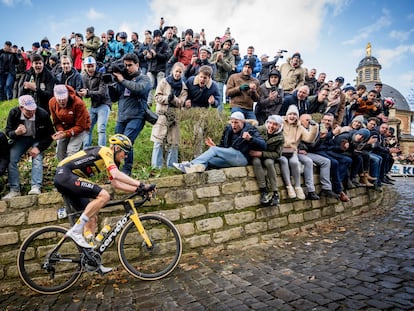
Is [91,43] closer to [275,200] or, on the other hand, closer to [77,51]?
[77,51]

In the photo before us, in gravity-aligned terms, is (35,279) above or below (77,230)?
below

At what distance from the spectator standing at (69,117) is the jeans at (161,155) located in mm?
1408

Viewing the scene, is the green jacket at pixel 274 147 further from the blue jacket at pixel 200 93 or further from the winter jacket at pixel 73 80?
the winter jacket at pixel 73 80

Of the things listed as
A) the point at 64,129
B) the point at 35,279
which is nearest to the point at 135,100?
the point at 64,129

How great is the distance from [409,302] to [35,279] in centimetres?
493

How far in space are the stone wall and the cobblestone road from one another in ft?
1.07

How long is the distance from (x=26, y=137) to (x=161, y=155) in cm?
245

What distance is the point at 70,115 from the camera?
5277 mm

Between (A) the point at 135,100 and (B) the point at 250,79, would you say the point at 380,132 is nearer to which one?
(B) the point at 250,79

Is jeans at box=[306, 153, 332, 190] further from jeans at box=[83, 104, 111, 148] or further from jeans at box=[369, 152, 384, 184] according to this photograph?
jeans at box=[83, 104, 111, 148]

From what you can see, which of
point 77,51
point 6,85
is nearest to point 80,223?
point 77,51

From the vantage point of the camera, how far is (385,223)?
22.6 ft

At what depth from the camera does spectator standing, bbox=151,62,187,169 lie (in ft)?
19.9

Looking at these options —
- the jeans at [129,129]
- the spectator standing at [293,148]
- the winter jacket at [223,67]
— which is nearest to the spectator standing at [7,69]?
the winter jacket at [223,67]
